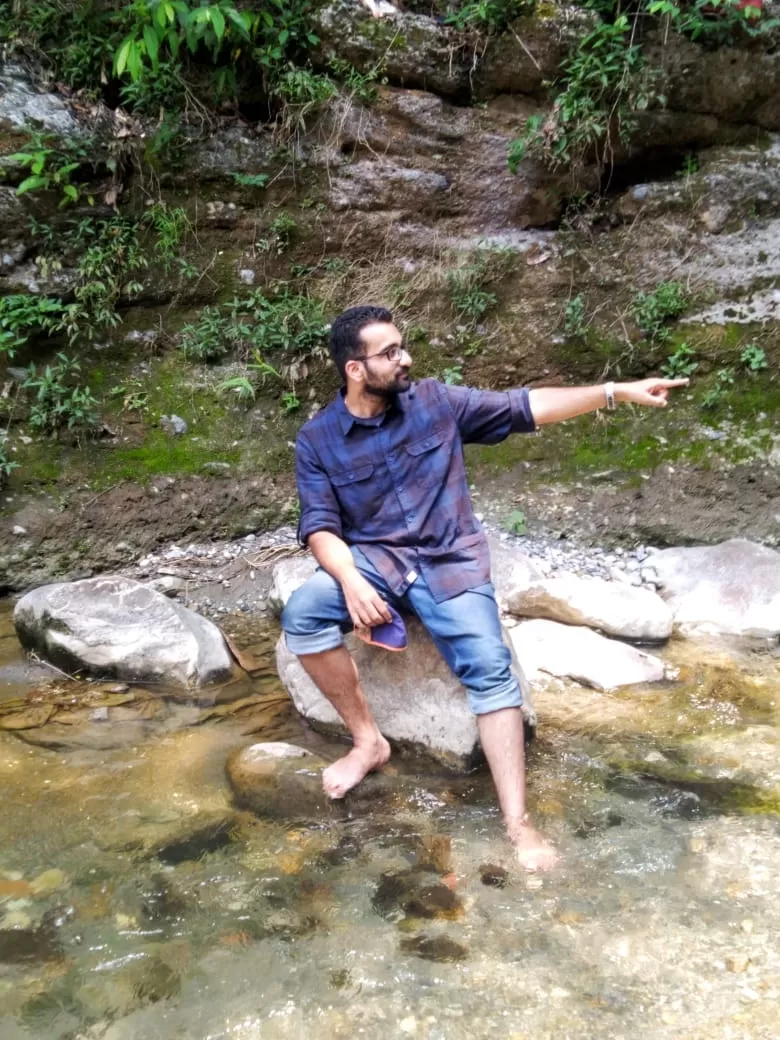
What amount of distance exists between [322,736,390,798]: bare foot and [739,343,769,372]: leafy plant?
3.97m

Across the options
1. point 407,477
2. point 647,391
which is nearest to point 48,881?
point 407,477

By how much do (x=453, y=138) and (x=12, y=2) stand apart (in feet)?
10.8

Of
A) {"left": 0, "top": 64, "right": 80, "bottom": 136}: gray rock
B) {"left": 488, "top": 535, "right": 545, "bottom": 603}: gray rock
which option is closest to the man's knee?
{"left": 488, "top": 535, "right": 545, "bottom": 603}: gray rock

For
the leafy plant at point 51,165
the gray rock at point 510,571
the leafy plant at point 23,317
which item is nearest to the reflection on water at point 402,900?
the gray rock at point 510,571

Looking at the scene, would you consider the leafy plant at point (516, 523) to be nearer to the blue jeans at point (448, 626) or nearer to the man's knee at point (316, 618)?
the blue jeans at point (448, 626)

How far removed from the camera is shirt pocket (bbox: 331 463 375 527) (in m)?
2.99

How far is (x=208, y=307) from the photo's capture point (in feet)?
18.2

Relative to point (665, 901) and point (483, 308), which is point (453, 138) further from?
point (665, 901)

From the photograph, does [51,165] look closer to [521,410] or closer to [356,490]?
[356,490]

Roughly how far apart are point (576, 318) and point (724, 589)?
93.4 inches

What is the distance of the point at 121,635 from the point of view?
3818 mm

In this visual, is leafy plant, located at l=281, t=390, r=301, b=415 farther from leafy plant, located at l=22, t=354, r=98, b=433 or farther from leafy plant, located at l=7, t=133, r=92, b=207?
leafy plant, located at l=7, t=133, r=92, b=207

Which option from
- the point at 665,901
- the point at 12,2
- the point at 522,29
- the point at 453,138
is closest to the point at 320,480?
the point at 665,901

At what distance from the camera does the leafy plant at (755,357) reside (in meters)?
5.33
